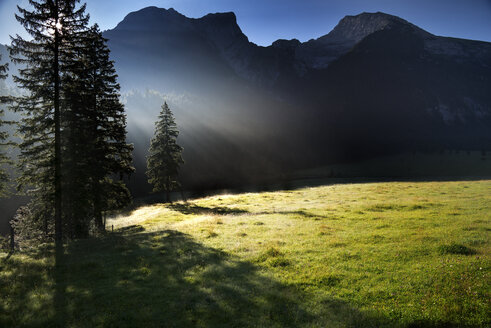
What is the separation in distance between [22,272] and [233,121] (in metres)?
189

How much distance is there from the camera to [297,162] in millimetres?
168500

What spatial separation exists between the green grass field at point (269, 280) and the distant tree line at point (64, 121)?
202 inches

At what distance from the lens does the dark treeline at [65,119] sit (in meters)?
16.5

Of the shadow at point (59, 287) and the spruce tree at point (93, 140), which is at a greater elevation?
the spruce tree at point (93, 140)

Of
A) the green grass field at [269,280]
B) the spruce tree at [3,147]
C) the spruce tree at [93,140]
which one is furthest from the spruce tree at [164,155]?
the green grass field at [269,280]

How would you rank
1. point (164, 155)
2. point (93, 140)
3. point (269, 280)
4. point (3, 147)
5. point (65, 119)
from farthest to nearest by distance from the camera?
point (164, 155)
point (93, 140)
point (65, 119)
point (3, 147)
point (269, 280)

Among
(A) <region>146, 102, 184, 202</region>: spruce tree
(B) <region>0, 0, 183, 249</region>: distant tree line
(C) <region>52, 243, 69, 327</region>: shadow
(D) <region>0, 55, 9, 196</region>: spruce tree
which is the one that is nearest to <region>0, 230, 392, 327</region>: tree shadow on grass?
(C) <region>52, 243, 69, 327</region>: shadow

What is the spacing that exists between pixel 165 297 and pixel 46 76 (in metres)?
17.8

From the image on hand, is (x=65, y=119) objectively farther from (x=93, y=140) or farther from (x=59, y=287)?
(x=59, y=287)

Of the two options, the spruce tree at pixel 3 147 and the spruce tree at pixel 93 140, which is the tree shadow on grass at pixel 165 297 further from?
the spruce tree at pixel 3 147

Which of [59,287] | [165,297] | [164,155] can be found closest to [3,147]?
[59,287]

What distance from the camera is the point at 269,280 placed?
370 inches

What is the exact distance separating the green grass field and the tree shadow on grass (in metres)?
0.04

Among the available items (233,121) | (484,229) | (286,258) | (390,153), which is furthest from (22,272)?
(390,153)
